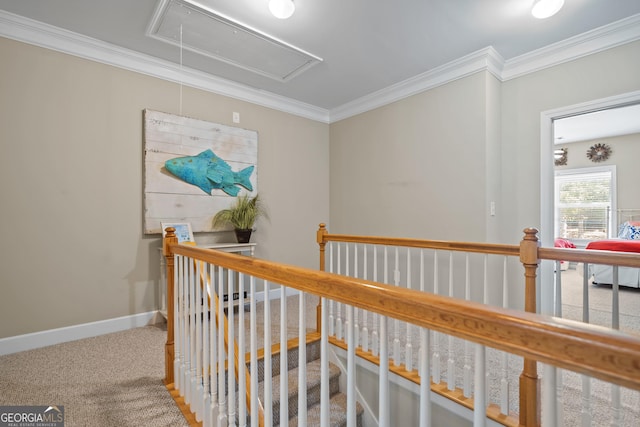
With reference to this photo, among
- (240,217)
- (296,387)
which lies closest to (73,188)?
(240,217)

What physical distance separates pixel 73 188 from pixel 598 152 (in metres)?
8.33

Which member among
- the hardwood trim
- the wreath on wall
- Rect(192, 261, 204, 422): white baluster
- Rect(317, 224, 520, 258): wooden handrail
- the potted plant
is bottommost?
the hardwood trim

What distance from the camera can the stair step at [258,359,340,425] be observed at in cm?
201

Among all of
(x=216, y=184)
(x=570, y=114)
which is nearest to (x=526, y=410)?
(x=570, y=114)

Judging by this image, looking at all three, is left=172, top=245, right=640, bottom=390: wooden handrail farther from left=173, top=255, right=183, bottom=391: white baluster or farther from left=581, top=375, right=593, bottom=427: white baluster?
left=173, top=255, right=183, bottom=391: white baluster

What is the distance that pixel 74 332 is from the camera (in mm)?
2396

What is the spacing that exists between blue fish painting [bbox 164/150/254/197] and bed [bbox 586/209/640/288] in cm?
447

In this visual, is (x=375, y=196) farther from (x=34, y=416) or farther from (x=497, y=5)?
(x=34, y=416)

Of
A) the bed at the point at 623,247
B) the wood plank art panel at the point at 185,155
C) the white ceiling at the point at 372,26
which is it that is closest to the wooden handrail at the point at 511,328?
the white ceiling at the point at 372,26

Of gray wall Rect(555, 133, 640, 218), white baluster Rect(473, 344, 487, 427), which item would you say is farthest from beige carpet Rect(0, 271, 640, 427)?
gray wall Rect(555, 133, 640, 218)

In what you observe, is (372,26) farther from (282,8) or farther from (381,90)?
(381,90)

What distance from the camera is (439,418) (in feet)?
6.36

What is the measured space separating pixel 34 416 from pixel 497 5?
363 centimetres

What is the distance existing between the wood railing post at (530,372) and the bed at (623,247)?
310 centimetres
